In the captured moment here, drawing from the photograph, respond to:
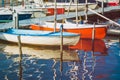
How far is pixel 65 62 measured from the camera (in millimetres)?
24125

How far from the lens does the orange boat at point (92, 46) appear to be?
29047 millimetres

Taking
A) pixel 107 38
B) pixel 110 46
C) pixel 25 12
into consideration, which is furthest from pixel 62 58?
pixel 25 12

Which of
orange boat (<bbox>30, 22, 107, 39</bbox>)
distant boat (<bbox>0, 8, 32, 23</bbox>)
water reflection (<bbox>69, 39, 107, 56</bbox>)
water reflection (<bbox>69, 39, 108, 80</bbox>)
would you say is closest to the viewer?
water reflection (<bbox>69, 39, 108, 80</bbox>)

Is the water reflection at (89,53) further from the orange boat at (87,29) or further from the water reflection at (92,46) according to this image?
the orange boat at (87,29)

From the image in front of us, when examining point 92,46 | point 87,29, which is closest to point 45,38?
point 92,46

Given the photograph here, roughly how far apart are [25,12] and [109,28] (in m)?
13.5

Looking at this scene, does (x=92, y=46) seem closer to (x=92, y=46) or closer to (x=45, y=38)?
(x=92, y=46)

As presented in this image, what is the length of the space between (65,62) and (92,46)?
6.54 meters

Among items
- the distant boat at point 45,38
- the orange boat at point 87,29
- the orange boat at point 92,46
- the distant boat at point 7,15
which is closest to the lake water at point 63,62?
the orange boat at point 92,46

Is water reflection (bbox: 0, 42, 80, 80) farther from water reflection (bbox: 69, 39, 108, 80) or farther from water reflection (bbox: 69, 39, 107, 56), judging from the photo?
water reflection (bbox: 69, 39, 107, 56)

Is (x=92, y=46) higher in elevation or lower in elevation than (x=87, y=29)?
lower

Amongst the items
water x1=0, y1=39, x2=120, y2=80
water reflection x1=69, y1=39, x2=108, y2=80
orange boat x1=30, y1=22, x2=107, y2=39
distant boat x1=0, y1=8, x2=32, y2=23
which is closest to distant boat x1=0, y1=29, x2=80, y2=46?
water x1=0, y1=39, x2=120, y2=80

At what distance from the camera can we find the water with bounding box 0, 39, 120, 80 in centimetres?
2061

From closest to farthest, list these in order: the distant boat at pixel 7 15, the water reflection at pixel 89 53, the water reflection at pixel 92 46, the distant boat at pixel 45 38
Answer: the water reflection at pixel 89 53 < the distant boat at pixel 45 38 < the water reflection at pixel 92 46 < the distant boat at pixel 7 15
